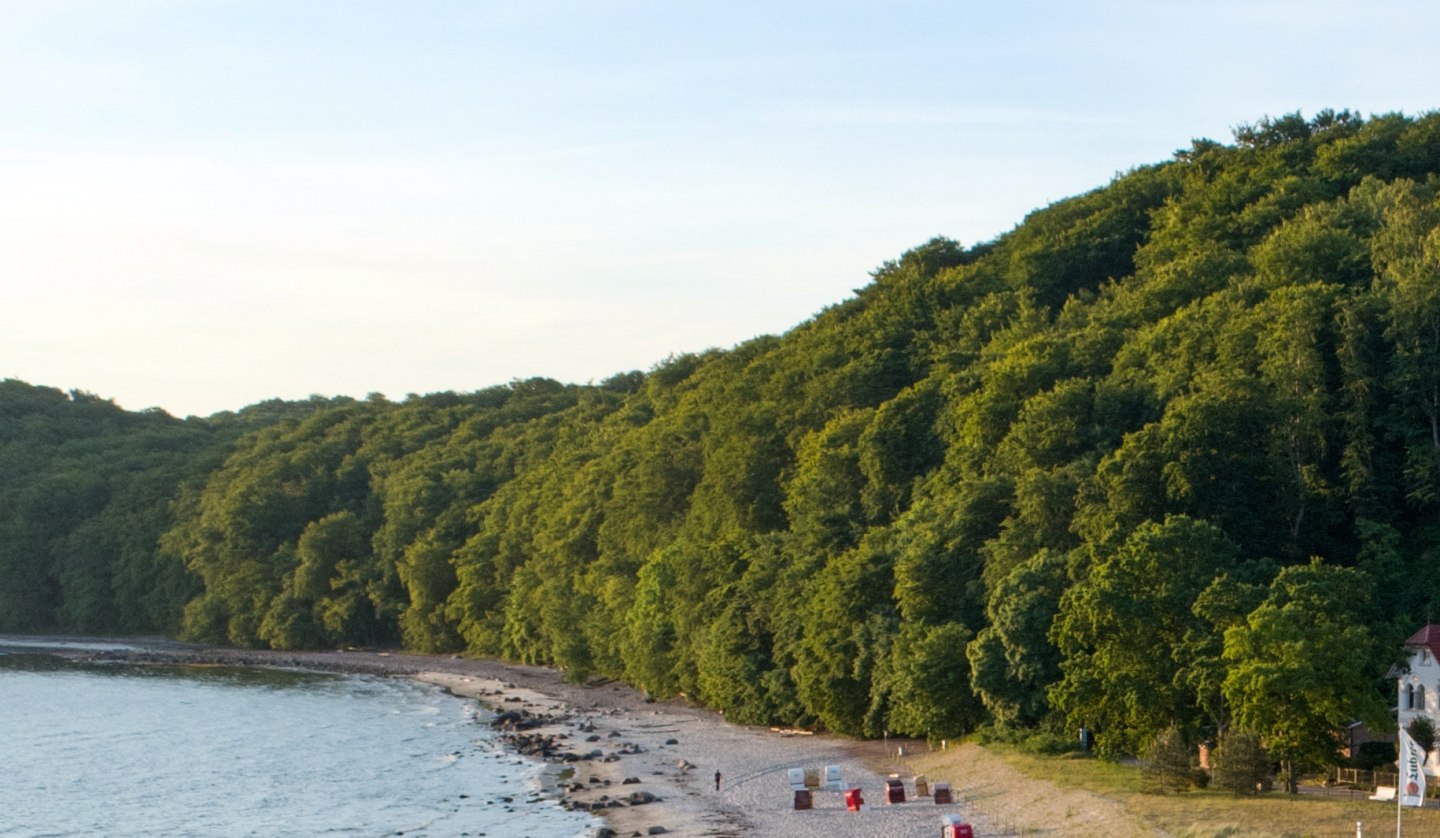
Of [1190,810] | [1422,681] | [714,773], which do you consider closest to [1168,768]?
[1190,810]

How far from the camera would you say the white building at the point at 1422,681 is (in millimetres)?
48406

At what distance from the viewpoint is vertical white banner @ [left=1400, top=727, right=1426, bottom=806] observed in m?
40.5

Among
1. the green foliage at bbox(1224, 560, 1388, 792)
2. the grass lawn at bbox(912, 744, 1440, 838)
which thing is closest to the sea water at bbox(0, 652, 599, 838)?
the grass lawn at bbox(912, 744, 1440, 838)

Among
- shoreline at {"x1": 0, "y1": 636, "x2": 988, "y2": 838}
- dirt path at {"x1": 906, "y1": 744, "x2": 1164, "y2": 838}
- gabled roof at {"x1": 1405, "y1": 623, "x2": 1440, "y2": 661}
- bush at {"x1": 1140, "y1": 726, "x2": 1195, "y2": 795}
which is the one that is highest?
gabled roof at {"x1": 1405, "y1": 623, "x2": 1440, "y2": 661}

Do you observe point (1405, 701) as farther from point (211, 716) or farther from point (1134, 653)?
point (211, 716)

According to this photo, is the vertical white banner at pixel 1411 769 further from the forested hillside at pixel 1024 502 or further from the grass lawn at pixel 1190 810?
the forested hillside at pixel 1024 502

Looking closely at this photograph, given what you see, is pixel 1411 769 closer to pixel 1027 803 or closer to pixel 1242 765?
pixel 1242 765

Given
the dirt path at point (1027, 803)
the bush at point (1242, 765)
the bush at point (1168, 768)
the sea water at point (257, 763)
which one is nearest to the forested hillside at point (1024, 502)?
the bush at point (1242, 765)

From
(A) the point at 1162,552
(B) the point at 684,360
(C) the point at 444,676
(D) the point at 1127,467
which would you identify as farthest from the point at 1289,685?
(B) the point at 684,360

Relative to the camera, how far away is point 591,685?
107m

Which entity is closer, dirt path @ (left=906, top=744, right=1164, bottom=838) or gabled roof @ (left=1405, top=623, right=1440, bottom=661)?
dirt path @ (left=906, top=744, right=1164, bottom=838)

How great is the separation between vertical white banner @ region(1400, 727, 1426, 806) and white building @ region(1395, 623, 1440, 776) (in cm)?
636

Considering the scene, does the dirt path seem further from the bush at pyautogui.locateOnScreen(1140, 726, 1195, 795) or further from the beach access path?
the bush at pyautogui.locateOnScreen(1140, 726, 1195, 795)

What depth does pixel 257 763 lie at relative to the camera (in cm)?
7744
